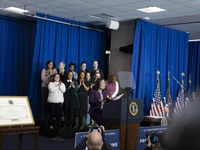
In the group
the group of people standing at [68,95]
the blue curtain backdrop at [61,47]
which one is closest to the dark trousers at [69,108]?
the group of people standing at [68,95]

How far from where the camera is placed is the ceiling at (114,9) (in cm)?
695

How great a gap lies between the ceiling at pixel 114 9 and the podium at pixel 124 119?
9.75ft

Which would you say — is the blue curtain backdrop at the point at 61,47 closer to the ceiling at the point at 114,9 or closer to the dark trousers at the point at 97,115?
the ceiling at the point at 114,9

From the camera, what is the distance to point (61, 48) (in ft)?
30.3

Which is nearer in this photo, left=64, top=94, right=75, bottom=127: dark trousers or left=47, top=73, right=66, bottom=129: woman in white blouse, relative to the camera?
left=47, top=73, right=66, bottom=129: woman in white blouse

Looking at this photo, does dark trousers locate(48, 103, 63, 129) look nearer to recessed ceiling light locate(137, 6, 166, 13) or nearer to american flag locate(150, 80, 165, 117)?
recessed ceiling light locate(137, 6, 166, 13)

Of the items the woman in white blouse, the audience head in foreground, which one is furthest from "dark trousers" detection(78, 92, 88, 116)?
the audience head in foreground

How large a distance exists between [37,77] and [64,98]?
160 centimetres

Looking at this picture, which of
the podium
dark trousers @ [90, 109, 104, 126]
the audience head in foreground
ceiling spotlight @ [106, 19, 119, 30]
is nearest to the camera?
the audience head in foreground

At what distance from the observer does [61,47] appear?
9.24 metres

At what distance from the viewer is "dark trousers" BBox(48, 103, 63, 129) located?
699cm

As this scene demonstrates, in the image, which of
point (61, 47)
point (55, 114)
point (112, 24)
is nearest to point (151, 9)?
point (112, 24)

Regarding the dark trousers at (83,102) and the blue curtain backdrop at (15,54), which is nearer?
the dark trousers at (83,102)

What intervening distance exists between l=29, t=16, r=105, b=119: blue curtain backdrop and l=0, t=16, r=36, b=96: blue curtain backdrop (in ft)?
2.23
